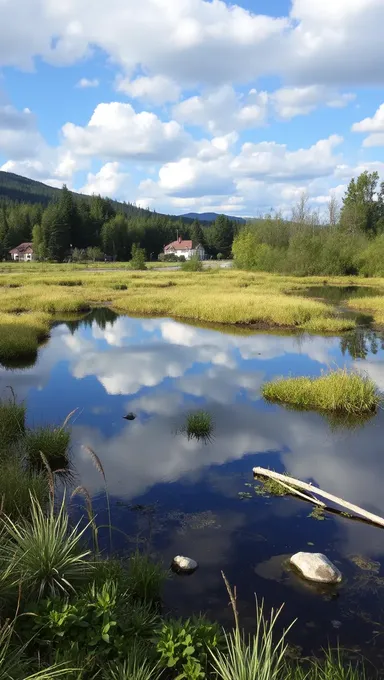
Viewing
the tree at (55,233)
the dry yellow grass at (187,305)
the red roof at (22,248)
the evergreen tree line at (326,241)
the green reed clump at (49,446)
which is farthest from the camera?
the red roof at (22,248)

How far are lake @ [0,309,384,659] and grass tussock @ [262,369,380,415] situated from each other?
592mm

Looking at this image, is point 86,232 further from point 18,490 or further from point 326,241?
point 18,490

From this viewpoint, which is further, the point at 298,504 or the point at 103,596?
the point at 298,504

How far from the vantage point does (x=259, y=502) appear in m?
10.4

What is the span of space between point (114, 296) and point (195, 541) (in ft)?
132

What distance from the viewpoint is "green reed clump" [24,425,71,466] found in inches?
475

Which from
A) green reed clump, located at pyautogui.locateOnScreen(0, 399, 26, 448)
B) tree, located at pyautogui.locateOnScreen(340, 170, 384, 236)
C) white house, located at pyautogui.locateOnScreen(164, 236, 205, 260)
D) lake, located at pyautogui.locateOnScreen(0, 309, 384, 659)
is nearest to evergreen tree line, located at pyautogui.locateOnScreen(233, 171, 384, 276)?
tree, located at pyautogui.locateOnScreen(340, 170, 384, 236)

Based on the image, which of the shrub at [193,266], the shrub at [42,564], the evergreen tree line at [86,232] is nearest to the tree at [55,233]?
the evergreen tree line at [86,232]

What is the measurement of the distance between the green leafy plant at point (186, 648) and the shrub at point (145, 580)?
165 centimetres

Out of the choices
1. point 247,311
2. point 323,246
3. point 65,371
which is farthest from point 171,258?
point 65,371

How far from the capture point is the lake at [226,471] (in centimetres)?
749

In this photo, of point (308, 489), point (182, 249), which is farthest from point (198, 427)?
point (182, 249)

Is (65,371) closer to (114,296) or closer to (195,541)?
(195,541)

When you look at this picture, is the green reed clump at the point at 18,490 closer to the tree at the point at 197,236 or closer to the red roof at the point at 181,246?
the red roof at the point at 181,246
